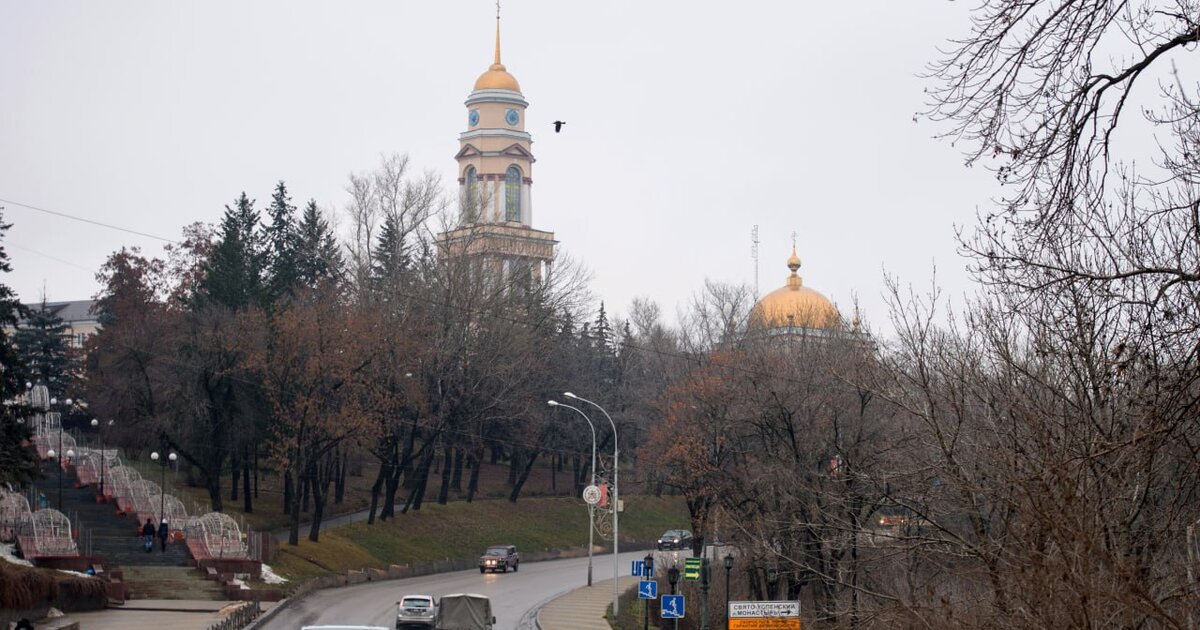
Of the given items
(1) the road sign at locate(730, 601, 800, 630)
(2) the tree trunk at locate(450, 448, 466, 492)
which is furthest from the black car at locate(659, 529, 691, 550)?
(1) the road sign at locate(730, 601, 800, 630)

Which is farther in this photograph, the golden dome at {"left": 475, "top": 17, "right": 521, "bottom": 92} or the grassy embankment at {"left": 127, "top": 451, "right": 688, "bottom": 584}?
the golden dome at {"left": 475, "top": 17, "right": 521, "bottom": 92}

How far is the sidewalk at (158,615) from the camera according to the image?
120 feet

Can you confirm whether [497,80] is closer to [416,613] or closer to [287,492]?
[287,492]

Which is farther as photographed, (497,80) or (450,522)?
(497,80)

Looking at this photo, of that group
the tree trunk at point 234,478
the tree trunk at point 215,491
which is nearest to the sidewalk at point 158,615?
the tree trunk at point 215,491

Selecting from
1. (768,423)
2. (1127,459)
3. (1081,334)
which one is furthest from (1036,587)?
(768,423)

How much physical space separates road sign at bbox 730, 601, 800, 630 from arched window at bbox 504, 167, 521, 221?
8162 centimetres

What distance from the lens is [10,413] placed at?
41.4 m

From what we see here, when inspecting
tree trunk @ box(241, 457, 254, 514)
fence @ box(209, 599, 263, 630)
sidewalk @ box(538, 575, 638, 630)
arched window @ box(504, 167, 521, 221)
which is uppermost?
arched window @ box(504, 167, 521, 221)

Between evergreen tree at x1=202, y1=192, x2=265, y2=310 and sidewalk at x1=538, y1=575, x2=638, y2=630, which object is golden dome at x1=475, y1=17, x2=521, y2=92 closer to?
evergreen tree at x1=202, y1=192, x2=265, y2=310

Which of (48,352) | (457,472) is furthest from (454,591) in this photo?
(48,352)

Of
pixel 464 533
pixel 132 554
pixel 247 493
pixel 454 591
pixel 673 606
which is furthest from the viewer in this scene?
pixel 464 533

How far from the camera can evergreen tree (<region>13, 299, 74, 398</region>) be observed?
82.9m

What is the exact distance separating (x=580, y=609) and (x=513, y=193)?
67558mm
